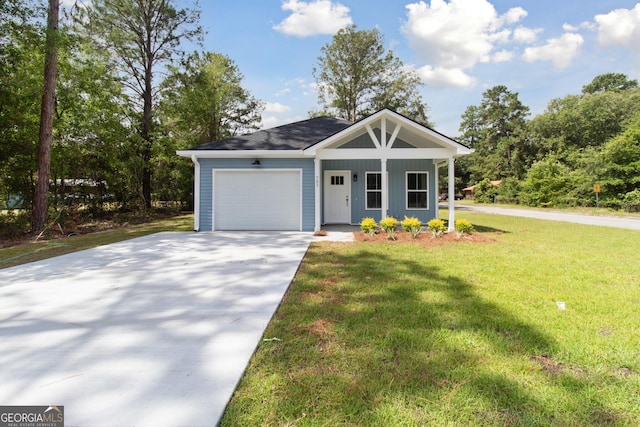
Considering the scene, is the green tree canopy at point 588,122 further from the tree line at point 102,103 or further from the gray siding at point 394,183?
the tree line at point 102,103

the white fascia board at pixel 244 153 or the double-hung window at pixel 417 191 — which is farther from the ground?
the white fascia board at pixel 244 153

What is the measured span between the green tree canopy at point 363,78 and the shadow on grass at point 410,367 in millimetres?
26437

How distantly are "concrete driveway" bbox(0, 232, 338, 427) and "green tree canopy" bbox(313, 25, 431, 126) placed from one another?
82.3ft

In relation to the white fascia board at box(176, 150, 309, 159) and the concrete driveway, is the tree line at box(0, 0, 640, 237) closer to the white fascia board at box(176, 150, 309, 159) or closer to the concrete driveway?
the white fascia board at box(176, 150, 309, 159)

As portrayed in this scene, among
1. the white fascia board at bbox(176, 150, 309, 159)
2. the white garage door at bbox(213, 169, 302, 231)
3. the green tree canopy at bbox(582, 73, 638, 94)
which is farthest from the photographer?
the green tree canopy at bbox(582, 73, 638, 94)

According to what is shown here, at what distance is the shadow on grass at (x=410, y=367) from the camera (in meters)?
1.80

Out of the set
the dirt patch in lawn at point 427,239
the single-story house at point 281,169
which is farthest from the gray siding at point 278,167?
the dirt patch in lawn at point 427,239

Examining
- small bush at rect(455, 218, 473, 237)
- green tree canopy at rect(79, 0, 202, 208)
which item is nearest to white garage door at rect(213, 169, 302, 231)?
small bush at rect(455, 218, 473, 237)

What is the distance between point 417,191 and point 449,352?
1006 cm

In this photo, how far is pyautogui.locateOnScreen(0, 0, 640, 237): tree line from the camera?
10523mm

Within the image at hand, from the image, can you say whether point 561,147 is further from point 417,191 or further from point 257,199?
point 257,199

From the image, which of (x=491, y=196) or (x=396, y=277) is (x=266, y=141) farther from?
(x=491, y=196)

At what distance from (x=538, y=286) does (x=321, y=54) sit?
2873cm

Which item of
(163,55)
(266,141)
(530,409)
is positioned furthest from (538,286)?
(163,55)
